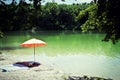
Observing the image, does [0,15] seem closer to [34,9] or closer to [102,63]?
[34,9]

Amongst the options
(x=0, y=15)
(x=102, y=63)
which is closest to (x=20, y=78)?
(x=0, y=15)

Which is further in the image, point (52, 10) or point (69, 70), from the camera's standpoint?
point (52, 10)

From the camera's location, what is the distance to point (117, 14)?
13.2 m

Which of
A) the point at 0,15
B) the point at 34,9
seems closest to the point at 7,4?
the point at 0,15

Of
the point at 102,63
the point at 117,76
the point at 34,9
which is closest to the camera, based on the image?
the point at 34,9

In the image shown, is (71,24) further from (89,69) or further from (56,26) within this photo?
(89,69)

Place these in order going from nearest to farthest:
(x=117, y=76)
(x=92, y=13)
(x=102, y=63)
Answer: (x=92, y=13)
(x=117, y=76)
(x=102, y=63)

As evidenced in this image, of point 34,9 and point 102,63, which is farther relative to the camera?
point 102,63

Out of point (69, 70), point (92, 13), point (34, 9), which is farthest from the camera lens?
point (69, 70)

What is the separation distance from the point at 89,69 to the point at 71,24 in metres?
83.5

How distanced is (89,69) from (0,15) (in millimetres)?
9856

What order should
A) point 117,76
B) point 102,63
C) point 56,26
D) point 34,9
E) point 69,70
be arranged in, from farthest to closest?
point 56,26 < point 102,63 < point 69,70 < point 117,76 < point 34,9

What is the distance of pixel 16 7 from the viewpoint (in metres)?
13.4

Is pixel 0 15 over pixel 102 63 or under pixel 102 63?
over
